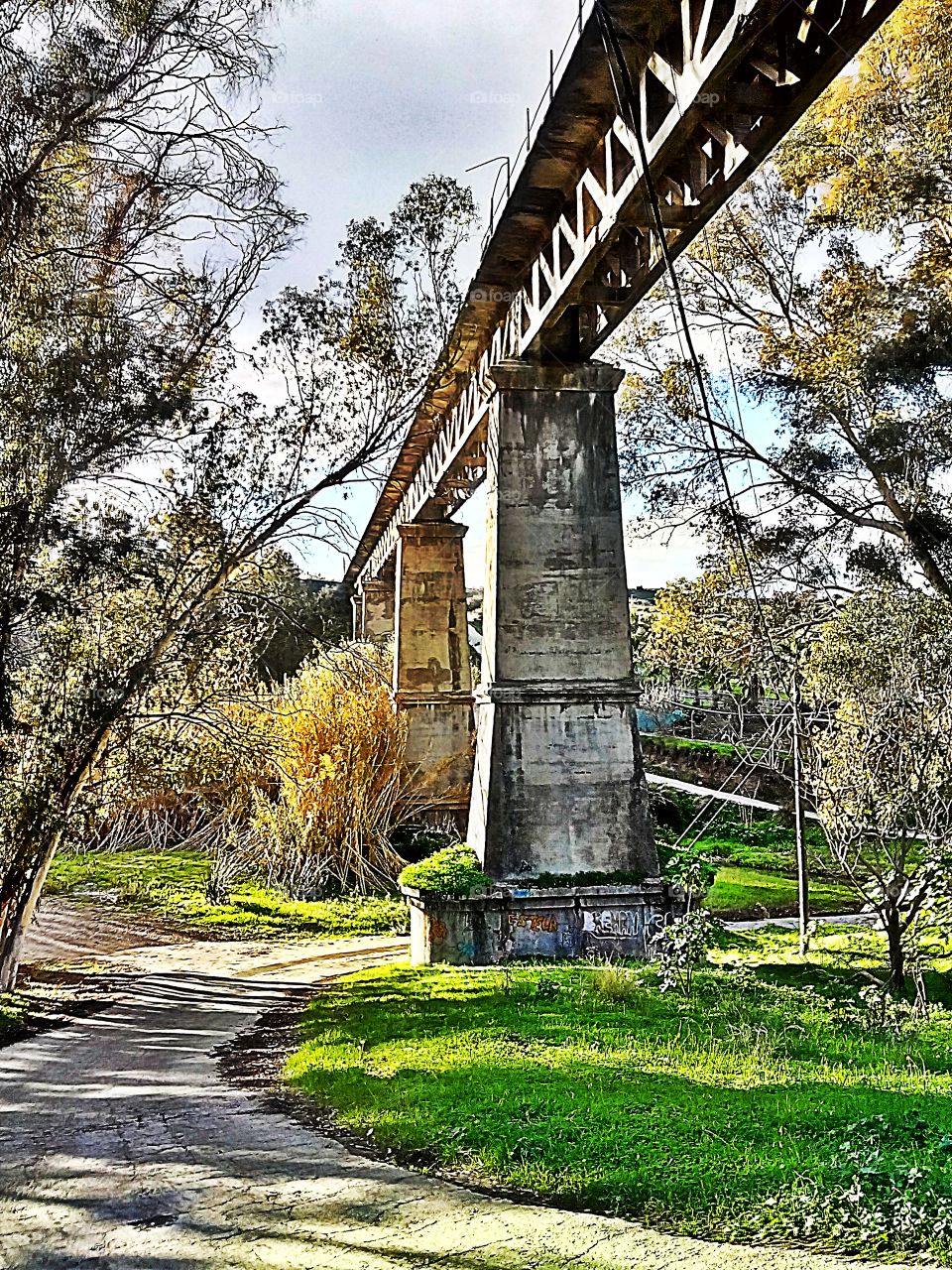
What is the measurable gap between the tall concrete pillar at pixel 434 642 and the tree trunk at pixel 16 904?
9662 millimetres

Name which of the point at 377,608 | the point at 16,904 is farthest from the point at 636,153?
the point at 377,608

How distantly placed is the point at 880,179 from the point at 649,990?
10259 millimetres

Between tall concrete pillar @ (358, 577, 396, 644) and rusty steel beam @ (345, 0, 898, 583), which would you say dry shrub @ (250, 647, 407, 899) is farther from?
tall concrete pillar @ (358, 577, 396, 644)

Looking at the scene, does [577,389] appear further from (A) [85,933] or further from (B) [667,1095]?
(A) [85,933]

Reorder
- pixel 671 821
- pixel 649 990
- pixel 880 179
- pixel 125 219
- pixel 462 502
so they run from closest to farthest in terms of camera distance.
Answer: pixel 649 990
pixel 125 219
pixel 880 179
pixel 462 502
pixel 671 821

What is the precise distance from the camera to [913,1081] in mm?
5633

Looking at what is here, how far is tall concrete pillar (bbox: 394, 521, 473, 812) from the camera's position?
62.0 feet

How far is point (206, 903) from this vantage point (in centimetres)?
1576

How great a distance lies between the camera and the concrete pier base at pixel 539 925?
9836 millimetres

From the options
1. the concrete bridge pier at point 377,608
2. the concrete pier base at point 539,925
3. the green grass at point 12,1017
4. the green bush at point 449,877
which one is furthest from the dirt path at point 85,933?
the concrete bridge pier at point 377,608

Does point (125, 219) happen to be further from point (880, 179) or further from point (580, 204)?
point (880, 179)

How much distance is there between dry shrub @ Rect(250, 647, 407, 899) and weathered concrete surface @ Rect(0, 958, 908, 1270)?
966 cm

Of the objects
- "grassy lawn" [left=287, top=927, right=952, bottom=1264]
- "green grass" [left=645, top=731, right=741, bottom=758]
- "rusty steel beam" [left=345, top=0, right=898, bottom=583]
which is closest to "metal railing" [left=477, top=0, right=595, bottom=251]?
"rusty steel beam" [left=345, top=0, right=898, bottom=583]

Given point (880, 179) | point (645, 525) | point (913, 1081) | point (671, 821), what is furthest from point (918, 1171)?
point (671, 821)
